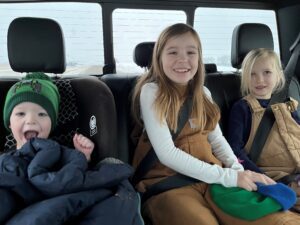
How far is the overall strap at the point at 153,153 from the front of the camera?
77.4 inches

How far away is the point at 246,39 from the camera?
265 centimetres

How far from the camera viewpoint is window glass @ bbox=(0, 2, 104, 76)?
9.29 ft

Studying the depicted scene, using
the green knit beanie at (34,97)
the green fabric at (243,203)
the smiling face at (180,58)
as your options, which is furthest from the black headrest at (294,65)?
the green knit beanie at (34,97)

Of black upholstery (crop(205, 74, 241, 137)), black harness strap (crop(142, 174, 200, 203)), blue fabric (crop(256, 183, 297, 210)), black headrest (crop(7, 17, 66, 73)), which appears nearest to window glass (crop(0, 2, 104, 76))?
black headrest (crop(7, 17, 66, 73))

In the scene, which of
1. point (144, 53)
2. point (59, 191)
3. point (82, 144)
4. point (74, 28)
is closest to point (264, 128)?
point (144, 53)

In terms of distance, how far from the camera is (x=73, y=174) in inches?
54.2

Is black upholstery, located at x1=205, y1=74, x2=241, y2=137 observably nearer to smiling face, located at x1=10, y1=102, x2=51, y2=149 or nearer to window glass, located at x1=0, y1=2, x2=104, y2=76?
window glass, located at x1=0, y1=2, x2=104, y2=76

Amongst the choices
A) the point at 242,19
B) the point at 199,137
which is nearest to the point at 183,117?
the point at 199,137

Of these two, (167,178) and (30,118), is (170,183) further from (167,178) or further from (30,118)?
(30,118)

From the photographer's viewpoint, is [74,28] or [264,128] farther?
[74,28]

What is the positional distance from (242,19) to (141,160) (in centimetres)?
182

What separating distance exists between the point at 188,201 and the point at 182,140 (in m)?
0.33

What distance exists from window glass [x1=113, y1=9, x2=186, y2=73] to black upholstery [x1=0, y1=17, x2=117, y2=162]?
0.92 metres

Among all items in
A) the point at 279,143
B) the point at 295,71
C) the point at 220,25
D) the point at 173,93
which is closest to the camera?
the point at 173,93
